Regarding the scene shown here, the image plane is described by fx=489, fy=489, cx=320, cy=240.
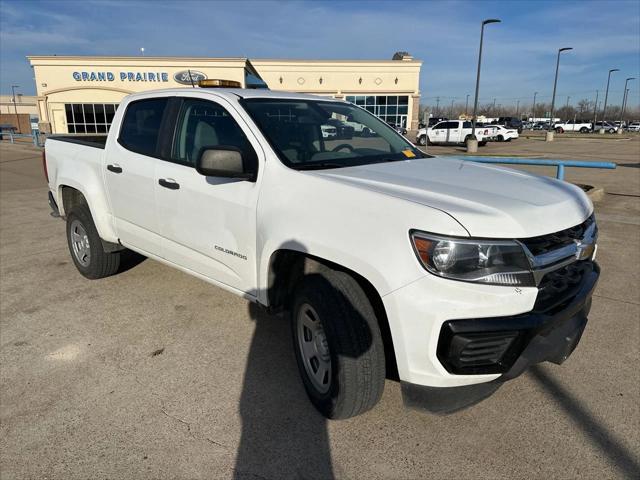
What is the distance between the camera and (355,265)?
7.79 feet

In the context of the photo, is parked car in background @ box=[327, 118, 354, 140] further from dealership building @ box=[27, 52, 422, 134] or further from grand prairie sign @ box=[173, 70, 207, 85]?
dealership building @ box=[27, 52, 422, 134]

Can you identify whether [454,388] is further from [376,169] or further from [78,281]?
[78,281]

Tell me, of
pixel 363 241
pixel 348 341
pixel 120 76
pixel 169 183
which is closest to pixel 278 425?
pixel 348 341

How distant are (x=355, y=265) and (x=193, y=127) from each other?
6.45ft

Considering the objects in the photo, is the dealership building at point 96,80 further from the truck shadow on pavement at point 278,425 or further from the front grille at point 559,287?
the front grille at point 559,287

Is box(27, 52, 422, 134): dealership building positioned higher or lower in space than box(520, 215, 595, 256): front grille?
higher

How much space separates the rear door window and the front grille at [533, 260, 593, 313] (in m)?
2.96

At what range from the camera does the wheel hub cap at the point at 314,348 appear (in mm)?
2734

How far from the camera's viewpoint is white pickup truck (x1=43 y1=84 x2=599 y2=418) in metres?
2.16

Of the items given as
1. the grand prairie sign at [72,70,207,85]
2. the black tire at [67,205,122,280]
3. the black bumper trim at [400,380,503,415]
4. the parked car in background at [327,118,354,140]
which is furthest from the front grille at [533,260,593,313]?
the grand prairie sign at [72,70,207,85]

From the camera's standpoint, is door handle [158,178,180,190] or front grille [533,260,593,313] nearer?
front grille [533,260,593,313]

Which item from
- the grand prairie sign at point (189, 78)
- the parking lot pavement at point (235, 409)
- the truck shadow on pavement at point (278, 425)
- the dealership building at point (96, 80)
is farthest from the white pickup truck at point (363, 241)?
the dealership building at point (96, 80)

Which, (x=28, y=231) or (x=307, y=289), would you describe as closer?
(x=307, y=289)

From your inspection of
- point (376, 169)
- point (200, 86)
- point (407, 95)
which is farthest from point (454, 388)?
point (407, 95)
